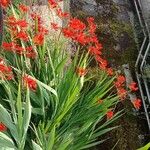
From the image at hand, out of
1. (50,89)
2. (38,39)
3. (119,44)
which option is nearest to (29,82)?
(50,89)

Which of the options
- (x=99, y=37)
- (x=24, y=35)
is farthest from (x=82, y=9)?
(x=24, y=35)

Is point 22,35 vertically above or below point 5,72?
above

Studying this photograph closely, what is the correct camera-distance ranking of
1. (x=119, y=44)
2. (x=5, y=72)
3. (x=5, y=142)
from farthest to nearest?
(x=119, y=44)
(x=5, y=72)
(x=5, y=142)

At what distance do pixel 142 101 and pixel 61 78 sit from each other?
1.28 metres

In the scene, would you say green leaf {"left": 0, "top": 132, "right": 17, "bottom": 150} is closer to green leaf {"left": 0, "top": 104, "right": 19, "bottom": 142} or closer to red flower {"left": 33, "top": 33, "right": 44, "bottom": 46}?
green leaf {"left": 0, "top": 104, "right": 19, "bottom": 142}

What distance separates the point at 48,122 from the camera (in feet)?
11.7

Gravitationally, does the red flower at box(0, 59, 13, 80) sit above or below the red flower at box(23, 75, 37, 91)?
above

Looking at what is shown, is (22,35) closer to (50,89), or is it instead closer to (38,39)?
(38,39)

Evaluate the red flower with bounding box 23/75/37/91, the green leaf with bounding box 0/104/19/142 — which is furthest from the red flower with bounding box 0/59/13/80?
the green leaf with bounding box 0/104/19/142

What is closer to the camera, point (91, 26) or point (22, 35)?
point (22, 35)

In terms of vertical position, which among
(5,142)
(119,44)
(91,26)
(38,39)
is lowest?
(119,44)

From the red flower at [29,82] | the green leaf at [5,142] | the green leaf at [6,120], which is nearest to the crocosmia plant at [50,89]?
the red flower at [29,82]

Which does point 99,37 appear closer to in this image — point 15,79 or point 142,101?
point 142,101

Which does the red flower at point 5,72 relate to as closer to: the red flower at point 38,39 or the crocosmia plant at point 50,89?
the crocosmia plant at point 50,89
